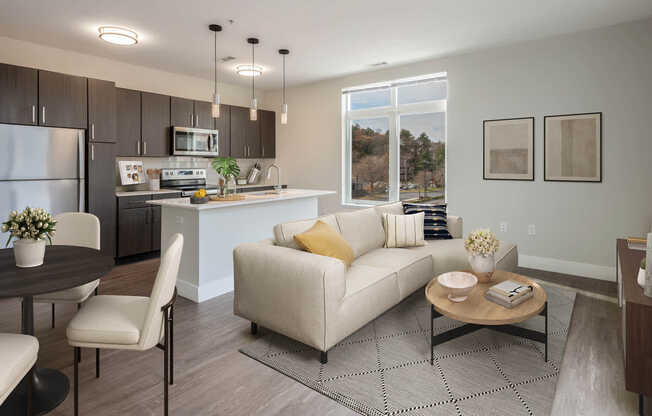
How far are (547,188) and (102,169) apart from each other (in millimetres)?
5283

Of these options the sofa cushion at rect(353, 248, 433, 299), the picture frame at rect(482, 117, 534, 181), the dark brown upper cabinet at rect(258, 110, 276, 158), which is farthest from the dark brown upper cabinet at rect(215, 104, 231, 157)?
the picture frame at rect(482, 117, 534, 181)

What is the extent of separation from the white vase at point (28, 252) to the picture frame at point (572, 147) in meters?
4.74

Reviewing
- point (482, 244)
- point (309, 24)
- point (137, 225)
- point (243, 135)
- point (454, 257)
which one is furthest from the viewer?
point (243, 135)

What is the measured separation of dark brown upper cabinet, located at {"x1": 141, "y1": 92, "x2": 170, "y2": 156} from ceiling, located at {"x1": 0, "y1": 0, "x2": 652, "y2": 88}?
555mm

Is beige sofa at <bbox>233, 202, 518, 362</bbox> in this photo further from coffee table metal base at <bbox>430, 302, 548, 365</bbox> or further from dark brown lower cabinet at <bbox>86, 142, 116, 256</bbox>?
dark brown lower cabinet at <bbox>86, 142, 116, 256</bbox>

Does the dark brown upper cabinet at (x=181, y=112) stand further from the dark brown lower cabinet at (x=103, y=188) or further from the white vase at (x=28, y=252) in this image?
the white vase at (x=28, y=252)

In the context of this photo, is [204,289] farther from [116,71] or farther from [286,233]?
[116,71]

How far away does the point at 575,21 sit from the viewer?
383 cm

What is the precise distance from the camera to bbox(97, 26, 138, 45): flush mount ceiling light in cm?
392

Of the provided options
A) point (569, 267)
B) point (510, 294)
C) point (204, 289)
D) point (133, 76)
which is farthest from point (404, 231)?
point (133, 76)

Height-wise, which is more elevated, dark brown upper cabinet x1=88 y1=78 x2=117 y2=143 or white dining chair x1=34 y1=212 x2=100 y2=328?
dark brown upper cabinet x1=88 y1=78 x2=117 y2=143

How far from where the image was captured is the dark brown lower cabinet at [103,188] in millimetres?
4504

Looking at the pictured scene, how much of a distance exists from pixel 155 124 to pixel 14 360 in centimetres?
443

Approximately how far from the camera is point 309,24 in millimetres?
3844
